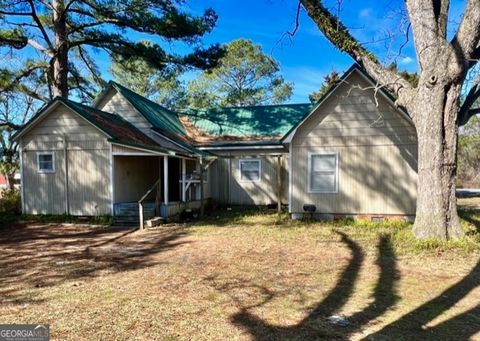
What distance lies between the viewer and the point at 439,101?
26.9 feet

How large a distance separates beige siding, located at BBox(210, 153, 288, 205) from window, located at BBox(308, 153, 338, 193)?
4078 millimetres

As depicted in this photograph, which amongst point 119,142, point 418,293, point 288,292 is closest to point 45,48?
point 119,142

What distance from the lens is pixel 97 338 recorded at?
3.82 meters

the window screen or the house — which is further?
the window screen

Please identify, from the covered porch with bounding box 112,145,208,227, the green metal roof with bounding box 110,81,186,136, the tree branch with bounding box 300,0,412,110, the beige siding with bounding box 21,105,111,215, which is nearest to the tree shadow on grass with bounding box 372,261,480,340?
the tree branch with bounding box 300,0,412,110

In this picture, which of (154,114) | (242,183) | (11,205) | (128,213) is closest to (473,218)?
(242,183)

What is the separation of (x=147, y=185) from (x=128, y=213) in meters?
3.08

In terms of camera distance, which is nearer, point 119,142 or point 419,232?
point 419,232

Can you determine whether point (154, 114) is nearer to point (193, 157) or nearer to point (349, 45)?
point (193, 157)

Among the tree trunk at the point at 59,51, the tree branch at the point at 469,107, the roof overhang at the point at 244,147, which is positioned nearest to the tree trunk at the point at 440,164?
the tree branch at the point at 469,107

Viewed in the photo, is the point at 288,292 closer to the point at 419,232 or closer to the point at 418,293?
the point at 418,293

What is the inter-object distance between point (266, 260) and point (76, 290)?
137 inches

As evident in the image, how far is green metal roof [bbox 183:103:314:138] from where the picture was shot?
18703 millimetres

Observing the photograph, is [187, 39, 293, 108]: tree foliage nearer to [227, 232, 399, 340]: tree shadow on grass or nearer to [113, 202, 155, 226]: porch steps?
[113, 202, 155, 226]: porch steps
